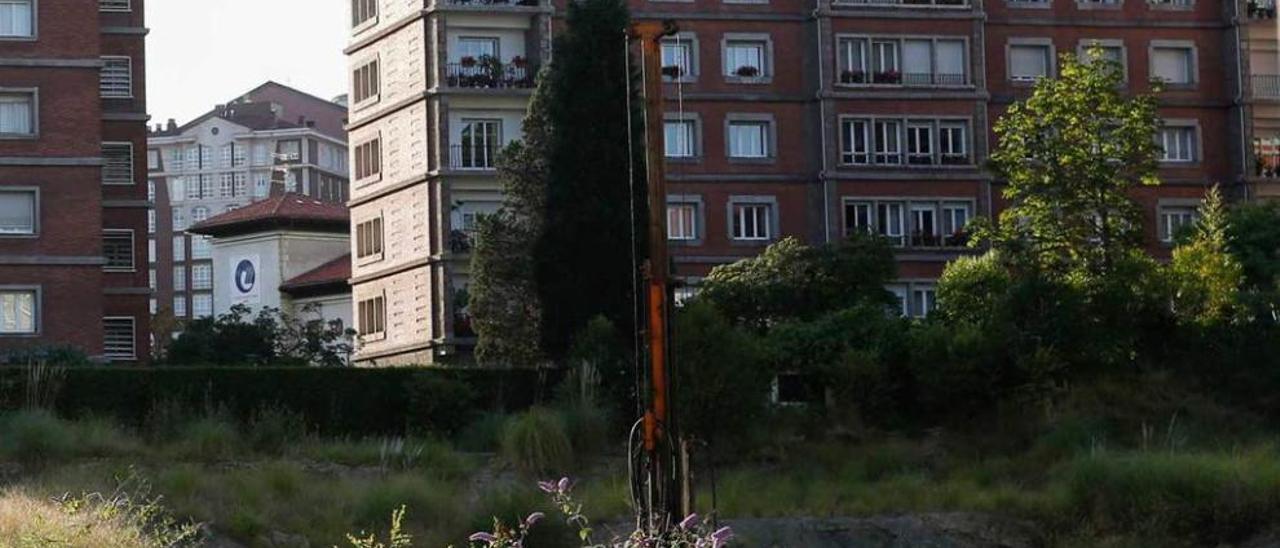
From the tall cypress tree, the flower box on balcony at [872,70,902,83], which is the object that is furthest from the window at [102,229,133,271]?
the tall cypress tree

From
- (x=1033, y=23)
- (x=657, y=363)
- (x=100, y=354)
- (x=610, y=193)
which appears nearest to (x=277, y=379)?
(x=610, y=193)

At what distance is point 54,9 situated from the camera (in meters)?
74.5

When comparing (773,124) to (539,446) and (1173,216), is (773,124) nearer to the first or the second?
(1173,216)

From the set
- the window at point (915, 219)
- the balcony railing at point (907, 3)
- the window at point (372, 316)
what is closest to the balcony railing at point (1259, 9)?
the balcony railing at point (907, 3)

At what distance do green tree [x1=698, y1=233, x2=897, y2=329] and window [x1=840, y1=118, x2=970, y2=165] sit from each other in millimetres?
14665

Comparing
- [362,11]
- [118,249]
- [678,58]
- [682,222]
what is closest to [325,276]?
[362,11]

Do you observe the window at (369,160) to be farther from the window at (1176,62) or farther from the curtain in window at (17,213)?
the window at (1176,62)

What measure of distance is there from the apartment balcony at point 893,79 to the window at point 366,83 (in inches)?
598

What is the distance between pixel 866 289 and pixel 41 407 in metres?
24.8

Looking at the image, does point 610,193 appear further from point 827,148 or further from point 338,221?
point 338,221

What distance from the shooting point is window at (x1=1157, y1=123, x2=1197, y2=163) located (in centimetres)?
9000

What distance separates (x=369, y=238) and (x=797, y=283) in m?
22.4

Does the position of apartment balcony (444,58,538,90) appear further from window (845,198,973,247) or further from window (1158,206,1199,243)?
window (1158,206,1199,243)

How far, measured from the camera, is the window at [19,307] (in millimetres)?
73375
